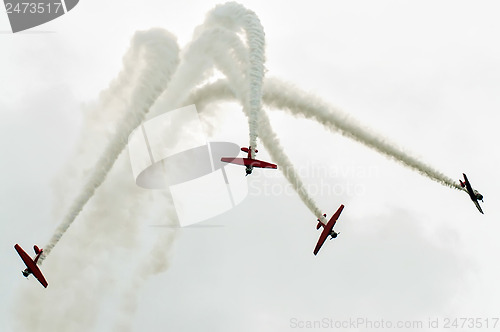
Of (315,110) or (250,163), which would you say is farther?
(315,110)

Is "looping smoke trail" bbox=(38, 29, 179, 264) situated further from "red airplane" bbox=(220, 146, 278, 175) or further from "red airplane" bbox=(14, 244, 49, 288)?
"red airplane" bbox=(220, 146, 278, 175)

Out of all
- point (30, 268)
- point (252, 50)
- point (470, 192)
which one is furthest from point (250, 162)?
point (30, 268)

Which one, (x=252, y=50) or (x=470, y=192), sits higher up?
(x=252, y=50)

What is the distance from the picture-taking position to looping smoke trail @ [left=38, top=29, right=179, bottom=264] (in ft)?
168

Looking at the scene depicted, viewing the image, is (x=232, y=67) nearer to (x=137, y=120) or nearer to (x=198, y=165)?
(x=137, y=120)

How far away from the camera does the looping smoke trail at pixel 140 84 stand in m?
51.2

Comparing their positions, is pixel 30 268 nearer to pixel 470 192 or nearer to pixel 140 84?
pixel 140 84

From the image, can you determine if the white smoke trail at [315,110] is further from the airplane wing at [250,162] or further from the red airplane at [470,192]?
the red airplane at [470,192]

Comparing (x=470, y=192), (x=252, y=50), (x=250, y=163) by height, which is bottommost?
(x=470, y=192)

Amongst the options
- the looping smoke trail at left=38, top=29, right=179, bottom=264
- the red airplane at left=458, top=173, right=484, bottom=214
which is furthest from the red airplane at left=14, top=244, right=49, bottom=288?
the red airplane at left=458, top=173, right=484, bottom=214

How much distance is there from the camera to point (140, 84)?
5178 centimetres

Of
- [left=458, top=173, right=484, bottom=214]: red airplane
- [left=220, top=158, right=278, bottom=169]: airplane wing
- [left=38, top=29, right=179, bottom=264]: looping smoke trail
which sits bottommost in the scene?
[left=458, top=173, right=484, bottom=214]: red airplane

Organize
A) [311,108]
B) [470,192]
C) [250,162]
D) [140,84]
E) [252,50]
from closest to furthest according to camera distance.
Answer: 1. [252,50]
2. [250,162]
3. [140,84]
4. [311,108]
5. [470,192]

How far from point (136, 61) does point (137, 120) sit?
5.95 metres
